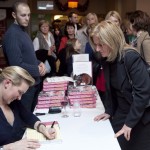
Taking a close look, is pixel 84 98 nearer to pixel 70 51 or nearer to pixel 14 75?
pixel 14 75

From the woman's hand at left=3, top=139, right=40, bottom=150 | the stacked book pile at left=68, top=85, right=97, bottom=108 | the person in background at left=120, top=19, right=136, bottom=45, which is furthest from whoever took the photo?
the person in background at left=120, top=19, right=136, bottom=45

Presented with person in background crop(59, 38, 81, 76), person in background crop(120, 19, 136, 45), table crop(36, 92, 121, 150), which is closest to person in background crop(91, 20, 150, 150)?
table crop(36, 92, 121, 150)

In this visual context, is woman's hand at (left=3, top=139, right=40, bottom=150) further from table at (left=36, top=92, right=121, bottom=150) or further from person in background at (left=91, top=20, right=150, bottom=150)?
person in background at (left=91, top=20, right=150, bottom=150)

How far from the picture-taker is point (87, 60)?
4.02 meters

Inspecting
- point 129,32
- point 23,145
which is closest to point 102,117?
point 23,145

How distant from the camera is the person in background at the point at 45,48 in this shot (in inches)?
213

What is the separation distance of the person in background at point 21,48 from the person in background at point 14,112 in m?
1.04

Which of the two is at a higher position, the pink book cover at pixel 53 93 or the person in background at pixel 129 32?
the person in background at pixel 129 32

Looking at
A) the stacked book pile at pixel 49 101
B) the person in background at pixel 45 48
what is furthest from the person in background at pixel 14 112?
the person in background at pixel 45 48

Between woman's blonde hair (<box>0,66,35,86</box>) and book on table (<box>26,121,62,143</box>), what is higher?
woman's blonde hair (<box>0,66,35,86</box>)

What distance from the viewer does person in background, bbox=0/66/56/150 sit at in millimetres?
1896

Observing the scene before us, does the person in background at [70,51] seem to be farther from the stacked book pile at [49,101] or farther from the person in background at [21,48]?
the stacked book pile at [49,101]

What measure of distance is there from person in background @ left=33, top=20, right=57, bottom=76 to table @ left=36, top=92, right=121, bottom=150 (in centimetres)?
276

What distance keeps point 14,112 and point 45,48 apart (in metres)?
3.50
